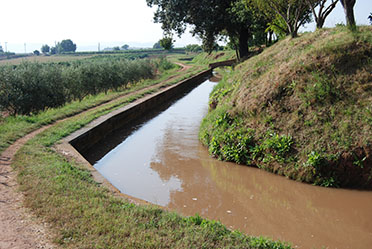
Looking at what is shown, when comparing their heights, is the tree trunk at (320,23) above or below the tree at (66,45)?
below

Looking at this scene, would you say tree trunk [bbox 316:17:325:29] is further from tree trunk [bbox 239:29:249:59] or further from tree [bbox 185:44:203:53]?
tree [bbox 185:44:203:53]

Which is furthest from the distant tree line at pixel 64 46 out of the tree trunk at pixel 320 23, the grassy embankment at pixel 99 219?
the grassy embankment at pixel 99 219

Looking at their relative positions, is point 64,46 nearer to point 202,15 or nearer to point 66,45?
point 66,45

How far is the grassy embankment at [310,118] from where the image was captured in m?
6.03

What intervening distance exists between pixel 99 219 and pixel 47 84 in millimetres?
10793

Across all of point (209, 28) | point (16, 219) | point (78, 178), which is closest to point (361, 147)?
point (78, 178)

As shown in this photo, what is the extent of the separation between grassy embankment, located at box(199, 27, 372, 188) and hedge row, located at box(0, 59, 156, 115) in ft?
24.1

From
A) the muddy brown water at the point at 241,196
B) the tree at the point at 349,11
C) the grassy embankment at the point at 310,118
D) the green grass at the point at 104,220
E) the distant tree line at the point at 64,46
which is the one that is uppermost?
the distant tree line at the point at 64,46

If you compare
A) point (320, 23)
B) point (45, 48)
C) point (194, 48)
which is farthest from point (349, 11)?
point (45, 48)

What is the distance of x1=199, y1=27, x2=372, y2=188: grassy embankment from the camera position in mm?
6027

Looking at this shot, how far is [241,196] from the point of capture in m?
5.81

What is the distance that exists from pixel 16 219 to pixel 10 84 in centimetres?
916

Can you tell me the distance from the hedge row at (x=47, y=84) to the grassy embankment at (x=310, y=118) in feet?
24.1

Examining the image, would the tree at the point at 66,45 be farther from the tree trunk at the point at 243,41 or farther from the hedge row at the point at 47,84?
the hedge row at the point at 47,84
